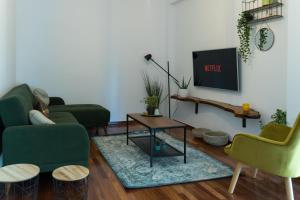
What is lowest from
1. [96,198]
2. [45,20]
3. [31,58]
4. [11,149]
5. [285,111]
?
[96,198]

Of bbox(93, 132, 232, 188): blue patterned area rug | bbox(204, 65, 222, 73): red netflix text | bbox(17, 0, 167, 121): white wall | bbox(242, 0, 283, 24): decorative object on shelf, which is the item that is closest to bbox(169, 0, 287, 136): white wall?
bbox(242, 0, 283, 24): decorative object on shelf

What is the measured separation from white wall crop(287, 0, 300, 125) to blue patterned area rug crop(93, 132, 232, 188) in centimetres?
101

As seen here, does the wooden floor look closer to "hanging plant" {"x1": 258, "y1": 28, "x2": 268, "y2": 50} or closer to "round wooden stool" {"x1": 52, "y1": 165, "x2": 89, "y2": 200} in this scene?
"round wooden stool" {"x1": 52, "y1": 165, "x2": 89, "y2": 200}

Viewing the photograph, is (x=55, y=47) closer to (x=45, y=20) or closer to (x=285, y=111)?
(x=45, y=20)

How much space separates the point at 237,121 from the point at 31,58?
3855mm

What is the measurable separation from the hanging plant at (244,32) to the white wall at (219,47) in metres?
0.09

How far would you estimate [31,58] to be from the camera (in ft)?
18.0

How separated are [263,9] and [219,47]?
3.76ft

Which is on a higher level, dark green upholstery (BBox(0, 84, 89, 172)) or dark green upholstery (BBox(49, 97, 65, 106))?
dark green upholstery (BBox(49, 97, 65, 106))

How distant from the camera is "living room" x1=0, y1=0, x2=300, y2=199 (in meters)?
3.13

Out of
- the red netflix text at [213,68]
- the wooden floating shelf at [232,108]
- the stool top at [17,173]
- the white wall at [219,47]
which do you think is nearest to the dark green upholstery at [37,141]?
the stool top at [17,173]

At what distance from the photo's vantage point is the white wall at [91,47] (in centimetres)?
546

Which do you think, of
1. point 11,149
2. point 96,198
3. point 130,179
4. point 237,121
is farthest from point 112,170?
point 237,121

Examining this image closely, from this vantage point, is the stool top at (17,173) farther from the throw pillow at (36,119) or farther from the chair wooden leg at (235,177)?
the chair wooden leg at (235,177)
